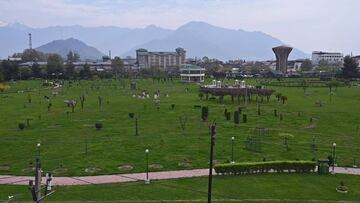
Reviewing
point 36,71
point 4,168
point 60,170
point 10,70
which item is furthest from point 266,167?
point 36,71

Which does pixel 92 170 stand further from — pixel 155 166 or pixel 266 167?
pixel 266 167

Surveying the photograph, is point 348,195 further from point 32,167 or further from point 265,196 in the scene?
point 32,167

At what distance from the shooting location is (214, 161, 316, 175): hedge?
114 ft

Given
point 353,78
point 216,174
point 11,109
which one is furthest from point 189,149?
point 353,78

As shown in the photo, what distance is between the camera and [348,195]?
30.4 metres

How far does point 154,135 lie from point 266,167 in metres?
17.9

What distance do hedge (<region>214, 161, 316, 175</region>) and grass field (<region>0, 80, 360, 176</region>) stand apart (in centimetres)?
335

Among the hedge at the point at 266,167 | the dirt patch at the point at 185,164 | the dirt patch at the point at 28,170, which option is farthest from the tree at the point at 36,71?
the hedge at the point at 266,167

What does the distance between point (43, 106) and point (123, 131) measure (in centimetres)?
3058

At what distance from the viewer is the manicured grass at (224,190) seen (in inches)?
1155

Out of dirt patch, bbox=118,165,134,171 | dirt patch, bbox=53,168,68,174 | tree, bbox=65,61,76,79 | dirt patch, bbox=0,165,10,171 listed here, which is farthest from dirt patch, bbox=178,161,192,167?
tree, bbox=65,61,76,79

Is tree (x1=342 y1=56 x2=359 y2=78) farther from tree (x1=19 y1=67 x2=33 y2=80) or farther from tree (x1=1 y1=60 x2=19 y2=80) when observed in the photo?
tree (x1=1 y1=60 x2=19 y2=80)

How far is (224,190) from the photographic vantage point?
31016 mm

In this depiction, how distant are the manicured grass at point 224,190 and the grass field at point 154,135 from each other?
169 inches
